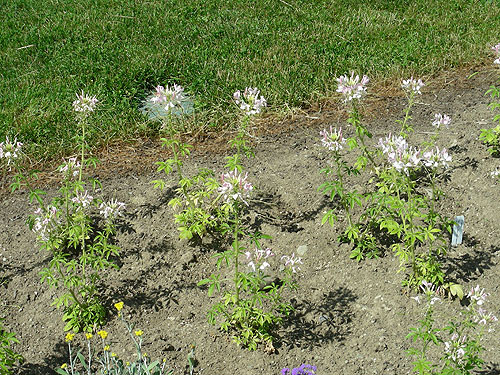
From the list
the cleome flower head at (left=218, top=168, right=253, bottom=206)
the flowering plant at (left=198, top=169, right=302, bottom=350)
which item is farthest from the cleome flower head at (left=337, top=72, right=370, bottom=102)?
the cleome flower head at (left=218, top=168, right=253, bottom=206)

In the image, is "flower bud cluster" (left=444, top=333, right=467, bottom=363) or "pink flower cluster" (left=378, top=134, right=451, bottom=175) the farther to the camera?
"pink flower cluster" (left=378, top=134, right=451, bottom=175)

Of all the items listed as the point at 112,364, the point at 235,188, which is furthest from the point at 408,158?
the point at 112,364

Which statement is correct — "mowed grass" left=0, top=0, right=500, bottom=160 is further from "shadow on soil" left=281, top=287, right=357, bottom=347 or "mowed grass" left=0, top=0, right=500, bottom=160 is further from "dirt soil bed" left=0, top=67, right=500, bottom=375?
"shadow on soil" left=281, top=287, right=357, bottom=347

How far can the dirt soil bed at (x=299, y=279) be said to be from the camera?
3242mm

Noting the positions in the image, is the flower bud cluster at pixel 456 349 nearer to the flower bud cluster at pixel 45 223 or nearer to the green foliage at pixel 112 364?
the green foliage at pixel 112 364

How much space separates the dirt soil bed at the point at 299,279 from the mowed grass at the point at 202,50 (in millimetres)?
860

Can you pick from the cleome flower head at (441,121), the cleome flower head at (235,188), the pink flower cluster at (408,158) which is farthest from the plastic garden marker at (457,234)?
the cleome flower head at (235,188)

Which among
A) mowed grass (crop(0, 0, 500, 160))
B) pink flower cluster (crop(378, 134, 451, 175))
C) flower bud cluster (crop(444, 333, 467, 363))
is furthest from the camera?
mowed grass (crop(0, 0, 500, 160))

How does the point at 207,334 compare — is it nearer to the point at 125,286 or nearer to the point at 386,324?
the point at 125,286

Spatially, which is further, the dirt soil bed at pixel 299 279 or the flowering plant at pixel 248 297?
the dirt soil bed at pixel 299 279

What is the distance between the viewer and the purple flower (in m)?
2.83

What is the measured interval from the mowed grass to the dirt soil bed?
2.82 feet

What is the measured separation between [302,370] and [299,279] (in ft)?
2.66

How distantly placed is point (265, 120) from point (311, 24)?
220 cm
